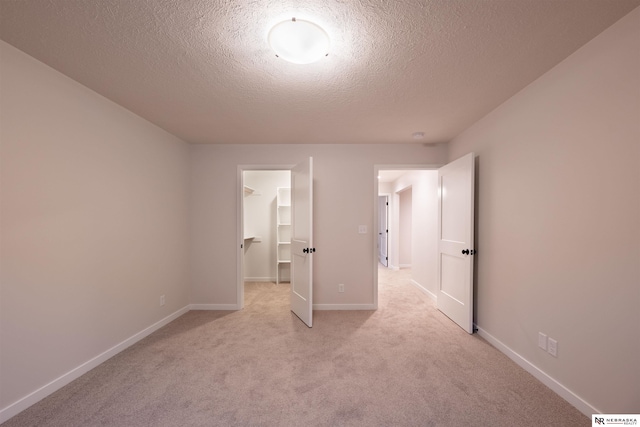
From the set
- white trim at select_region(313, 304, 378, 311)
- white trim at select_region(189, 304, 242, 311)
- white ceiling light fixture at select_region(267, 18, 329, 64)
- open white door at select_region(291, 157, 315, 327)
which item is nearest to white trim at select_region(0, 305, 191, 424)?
white trim at select_region(189, 304, 242, 311)

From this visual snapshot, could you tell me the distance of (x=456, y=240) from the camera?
313 cm

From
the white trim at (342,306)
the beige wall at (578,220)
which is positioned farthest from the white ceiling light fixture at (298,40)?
the white trim at (342,306)

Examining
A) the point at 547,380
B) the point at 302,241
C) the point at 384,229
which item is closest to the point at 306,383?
the point at 302,241

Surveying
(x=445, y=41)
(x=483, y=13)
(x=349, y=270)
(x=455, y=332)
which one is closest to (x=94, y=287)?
(x=349, y=270)

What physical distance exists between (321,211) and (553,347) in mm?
2707

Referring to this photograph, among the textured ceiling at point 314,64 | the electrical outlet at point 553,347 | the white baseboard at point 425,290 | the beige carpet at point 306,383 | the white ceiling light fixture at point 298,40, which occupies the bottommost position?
the white baseboard at point 425,290

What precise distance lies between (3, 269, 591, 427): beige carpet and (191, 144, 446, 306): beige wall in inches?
28.2

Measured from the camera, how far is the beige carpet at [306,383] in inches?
65.6

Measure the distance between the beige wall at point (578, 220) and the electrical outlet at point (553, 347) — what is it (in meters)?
0.03

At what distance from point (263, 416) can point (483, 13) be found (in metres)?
2.65

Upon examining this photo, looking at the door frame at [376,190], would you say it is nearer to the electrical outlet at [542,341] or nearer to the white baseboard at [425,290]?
the white baseboard at [425,290]

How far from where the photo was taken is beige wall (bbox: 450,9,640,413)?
4.74 ft

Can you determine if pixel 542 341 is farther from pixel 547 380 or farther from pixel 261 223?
pixel 261 223

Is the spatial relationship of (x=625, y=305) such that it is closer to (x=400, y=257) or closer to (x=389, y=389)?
(x=389, y=389)
